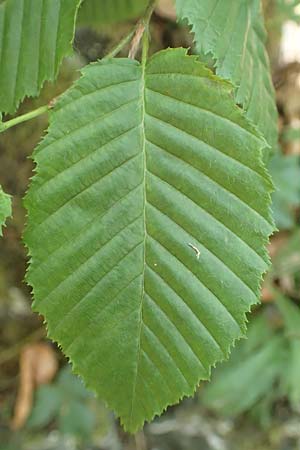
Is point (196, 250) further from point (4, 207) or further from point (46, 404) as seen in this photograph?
point (46, 404)

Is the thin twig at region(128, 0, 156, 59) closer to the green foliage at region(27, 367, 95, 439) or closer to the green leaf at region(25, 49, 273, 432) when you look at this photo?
the green leaf at region(25, 49, 273, 432)

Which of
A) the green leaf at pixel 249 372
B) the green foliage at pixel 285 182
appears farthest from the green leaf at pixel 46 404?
the green foliage at pixel 285 182

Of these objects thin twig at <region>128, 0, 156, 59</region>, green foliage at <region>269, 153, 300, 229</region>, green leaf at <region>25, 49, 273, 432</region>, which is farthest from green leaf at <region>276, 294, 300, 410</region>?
thin twig at <region>128, 0, 156, 59</region>

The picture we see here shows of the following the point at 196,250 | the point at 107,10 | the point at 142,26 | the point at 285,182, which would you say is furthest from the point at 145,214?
the point at 285,182

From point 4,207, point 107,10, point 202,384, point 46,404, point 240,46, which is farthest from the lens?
point 202,384

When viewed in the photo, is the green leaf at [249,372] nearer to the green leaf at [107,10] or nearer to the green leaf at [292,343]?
the green leaf at [292,343]
